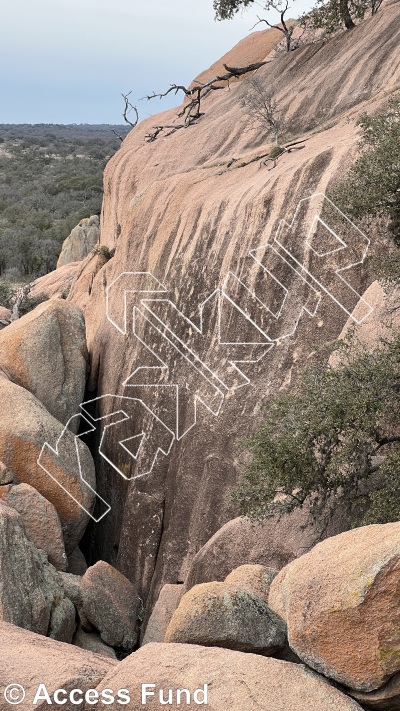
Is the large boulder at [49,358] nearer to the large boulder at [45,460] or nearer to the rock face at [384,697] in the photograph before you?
the large boulder at [45,460]

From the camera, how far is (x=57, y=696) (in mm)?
6152

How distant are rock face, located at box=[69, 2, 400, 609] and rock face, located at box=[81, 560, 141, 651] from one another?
2.66 feet

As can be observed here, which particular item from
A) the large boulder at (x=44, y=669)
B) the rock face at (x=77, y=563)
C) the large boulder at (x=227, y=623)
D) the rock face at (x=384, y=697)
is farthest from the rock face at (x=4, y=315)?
the rock face at (x=384, y=697)

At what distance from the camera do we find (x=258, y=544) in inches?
414

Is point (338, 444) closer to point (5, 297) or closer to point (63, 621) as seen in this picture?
point (63, 621)

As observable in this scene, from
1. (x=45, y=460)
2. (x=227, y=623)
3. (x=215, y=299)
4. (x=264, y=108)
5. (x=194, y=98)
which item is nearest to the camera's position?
(x=227, y=623)

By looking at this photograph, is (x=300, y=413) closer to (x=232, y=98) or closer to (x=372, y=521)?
(x=372, y=521)

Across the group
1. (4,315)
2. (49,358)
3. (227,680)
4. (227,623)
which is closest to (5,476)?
(49,358)

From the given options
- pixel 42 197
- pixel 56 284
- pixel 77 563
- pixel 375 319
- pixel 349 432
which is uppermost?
pixel 42 197

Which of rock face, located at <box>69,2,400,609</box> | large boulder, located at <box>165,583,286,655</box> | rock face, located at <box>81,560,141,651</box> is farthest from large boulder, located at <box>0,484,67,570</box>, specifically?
large boulder, located at <box>165,583,286,655</box>

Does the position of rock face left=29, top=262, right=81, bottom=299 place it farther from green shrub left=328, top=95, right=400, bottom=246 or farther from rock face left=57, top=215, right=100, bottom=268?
green shrub left=328, top=95, right=400, bottom=246

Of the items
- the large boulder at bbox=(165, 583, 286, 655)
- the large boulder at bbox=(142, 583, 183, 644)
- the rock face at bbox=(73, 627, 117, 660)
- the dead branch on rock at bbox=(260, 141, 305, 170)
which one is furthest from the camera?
the dead branch on rock at bbox=(260, 141, 305, 170)

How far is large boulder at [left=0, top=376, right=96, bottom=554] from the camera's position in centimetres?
1446

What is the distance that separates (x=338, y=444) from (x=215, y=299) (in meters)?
5.75
